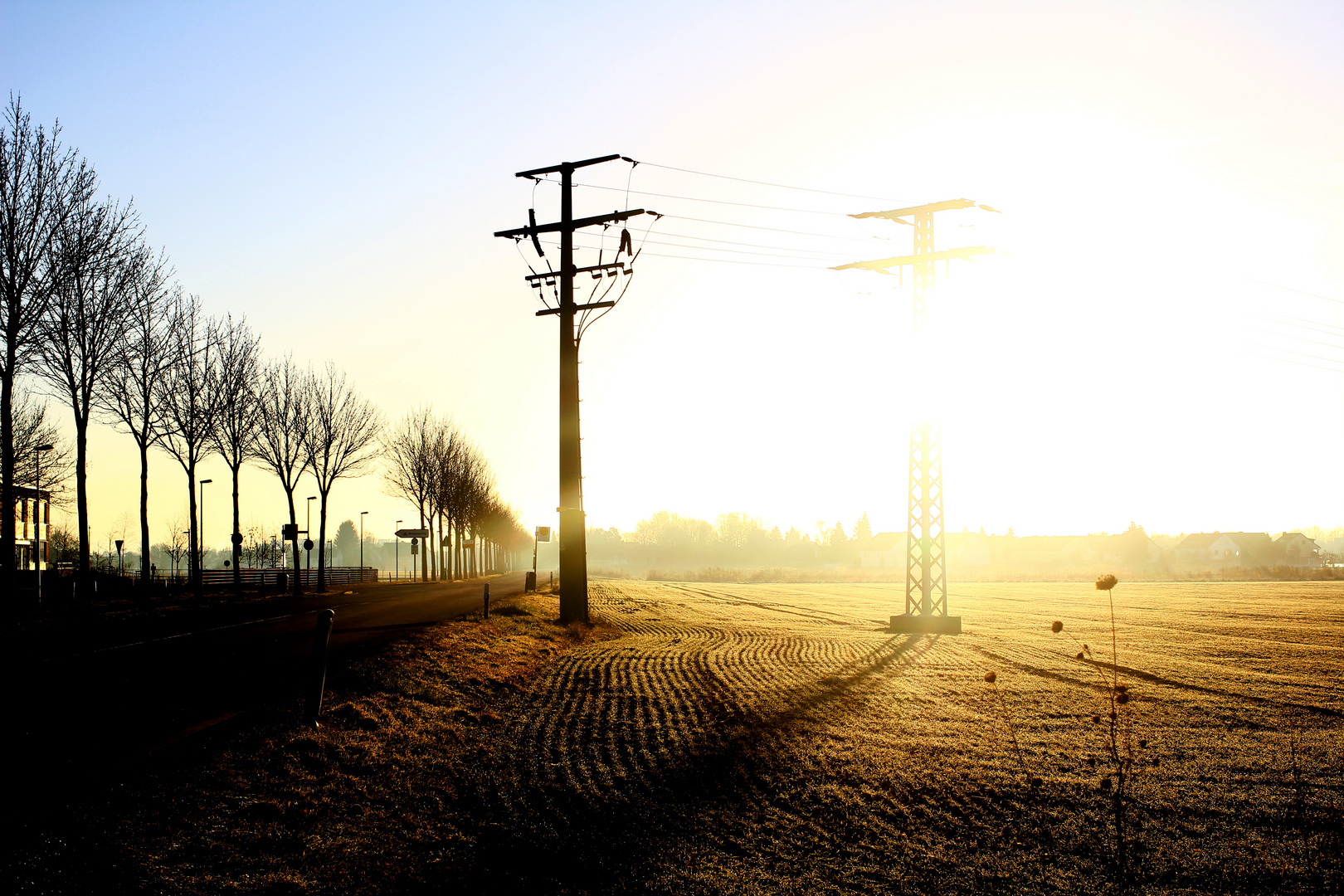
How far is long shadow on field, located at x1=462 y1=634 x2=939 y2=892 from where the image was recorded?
5.85m

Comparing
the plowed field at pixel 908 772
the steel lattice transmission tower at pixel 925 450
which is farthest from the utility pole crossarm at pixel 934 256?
the plowed field at pixel 908 772

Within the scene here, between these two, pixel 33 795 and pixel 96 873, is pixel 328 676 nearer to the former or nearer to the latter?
pixel 33 795

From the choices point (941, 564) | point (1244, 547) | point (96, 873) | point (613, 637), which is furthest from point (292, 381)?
point (1244, 547)

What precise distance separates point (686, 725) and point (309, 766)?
181 inches

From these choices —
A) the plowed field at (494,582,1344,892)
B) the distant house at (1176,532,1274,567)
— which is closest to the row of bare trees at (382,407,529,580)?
the plowed field at (494,582,1344,892)

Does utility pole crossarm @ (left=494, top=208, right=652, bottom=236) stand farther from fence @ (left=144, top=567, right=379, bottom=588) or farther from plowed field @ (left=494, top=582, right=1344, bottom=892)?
fence @ (left=144, top=567, right=379, bottom=588)

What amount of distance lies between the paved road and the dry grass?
2.50 feet

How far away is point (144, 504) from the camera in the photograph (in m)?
30.2

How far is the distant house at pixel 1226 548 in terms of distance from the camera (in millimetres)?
126688

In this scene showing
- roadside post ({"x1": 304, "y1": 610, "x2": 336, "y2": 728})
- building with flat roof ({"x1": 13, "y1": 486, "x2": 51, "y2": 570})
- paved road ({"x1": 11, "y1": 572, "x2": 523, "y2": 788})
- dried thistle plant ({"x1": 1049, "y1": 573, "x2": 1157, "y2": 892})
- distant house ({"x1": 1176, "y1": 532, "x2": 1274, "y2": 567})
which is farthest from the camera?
distant house ({"x1": 1176, "y1": 532, "x2": 1274, "y2": 567})

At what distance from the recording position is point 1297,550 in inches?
4872

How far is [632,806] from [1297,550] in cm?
14799

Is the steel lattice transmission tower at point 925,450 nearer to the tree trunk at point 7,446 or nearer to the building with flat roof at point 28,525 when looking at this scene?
the tree trunk at point 7,446

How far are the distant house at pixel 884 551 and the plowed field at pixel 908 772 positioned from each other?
113 metres
